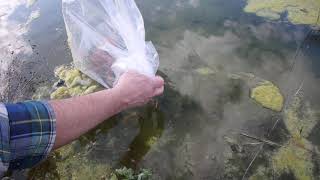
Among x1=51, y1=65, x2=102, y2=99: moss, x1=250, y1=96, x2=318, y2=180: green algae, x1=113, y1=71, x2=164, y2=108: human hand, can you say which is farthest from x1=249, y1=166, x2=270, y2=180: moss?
x1=51, y1=65, x2=102, y2=99: moss

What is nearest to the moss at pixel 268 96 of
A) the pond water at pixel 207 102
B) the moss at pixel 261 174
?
the pond water at pixel 207 102

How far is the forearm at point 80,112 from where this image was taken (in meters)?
1.24

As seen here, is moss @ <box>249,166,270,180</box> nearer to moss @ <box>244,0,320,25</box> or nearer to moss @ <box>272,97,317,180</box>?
moss @ <box>272,97,317,180</box>

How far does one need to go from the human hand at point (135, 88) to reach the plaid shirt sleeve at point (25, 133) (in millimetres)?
391

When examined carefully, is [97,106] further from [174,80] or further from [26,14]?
[26,14]

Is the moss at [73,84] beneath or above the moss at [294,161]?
above

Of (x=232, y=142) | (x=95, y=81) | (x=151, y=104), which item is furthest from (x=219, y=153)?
(x=95, y=81)

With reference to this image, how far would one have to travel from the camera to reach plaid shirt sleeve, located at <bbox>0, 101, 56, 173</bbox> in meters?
1.06

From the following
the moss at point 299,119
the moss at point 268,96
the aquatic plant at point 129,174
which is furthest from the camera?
the moss at point 268,96

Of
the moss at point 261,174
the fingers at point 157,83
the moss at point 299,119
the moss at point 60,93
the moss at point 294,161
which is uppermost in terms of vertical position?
the fingers at point 157,83

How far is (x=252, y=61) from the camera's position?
1.95 metres

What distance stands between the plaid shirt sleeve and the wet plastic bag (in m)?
0.67

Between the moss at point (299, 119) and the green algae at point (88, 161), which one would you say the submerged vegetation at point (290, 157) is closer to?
the moss at point (299, 119)

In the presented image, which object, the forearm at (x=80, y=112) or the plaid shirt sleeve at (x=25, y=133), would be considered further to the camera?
the forearm at (x=80, y=112)
